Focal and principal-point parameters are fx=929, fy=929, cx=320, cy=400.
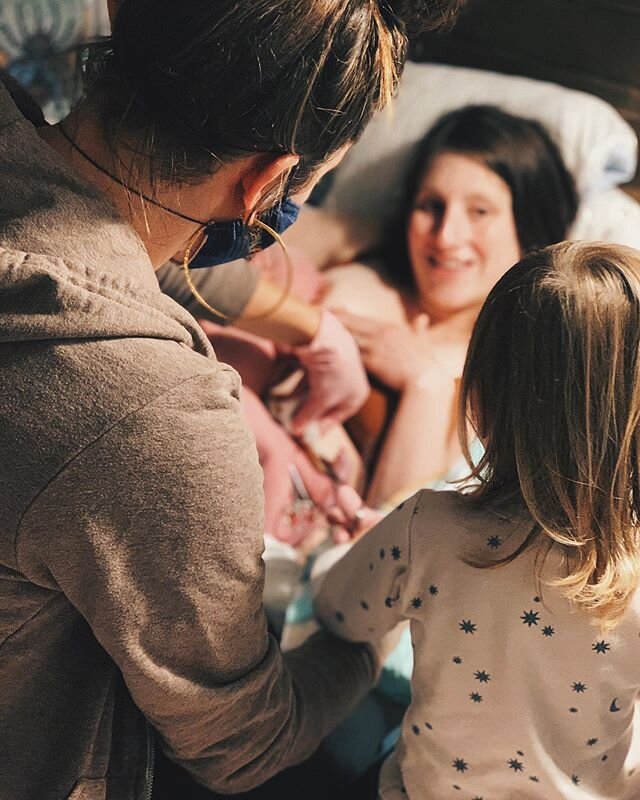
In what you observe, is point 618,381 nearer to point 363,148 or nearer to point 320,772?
point 320,772

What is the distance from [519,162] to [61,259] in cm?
125

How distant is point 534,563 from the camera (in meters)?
0.82

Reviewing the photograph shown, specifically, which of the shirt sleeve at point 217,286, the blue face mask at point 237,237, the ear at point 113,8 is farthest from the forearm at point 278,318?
the ear at point 113,8

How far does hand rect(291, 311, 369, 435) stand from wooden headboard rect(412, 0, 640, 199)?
0.74 metres

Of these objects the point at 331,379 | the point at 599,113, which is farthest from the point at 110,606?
the point at 599,113

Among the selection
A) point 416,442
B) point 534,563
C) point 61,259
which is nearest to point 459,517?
point 534,563

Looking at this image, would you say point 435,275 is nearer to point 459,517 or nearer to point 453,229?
point 453,229

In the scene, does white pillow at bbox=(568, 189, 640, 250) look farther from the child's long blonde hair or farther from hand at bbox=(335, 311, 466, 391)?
the child's long blonde hair

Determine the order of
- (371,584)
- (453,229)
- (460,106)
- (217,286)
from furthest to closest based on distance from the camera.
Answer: (460,106)
(453,229)
(217,286)
(371,584)

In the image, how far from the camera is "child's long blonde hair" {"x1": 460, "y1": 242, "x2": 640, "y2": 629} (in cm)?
75

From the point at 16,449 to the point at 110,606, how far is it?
15 centimetres

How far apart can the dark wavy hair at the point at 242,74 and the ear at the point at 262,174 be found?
0.01 meters

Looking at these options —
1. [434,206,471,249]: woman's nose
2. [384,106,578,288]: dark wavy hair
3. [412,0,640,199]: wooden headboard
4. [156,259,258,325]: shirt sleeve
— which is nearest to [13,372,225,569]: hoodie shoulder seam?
[156,259,258,325]: shirt sleeve

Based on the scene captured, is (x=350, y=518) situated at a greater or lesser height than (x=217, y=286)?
lesser
